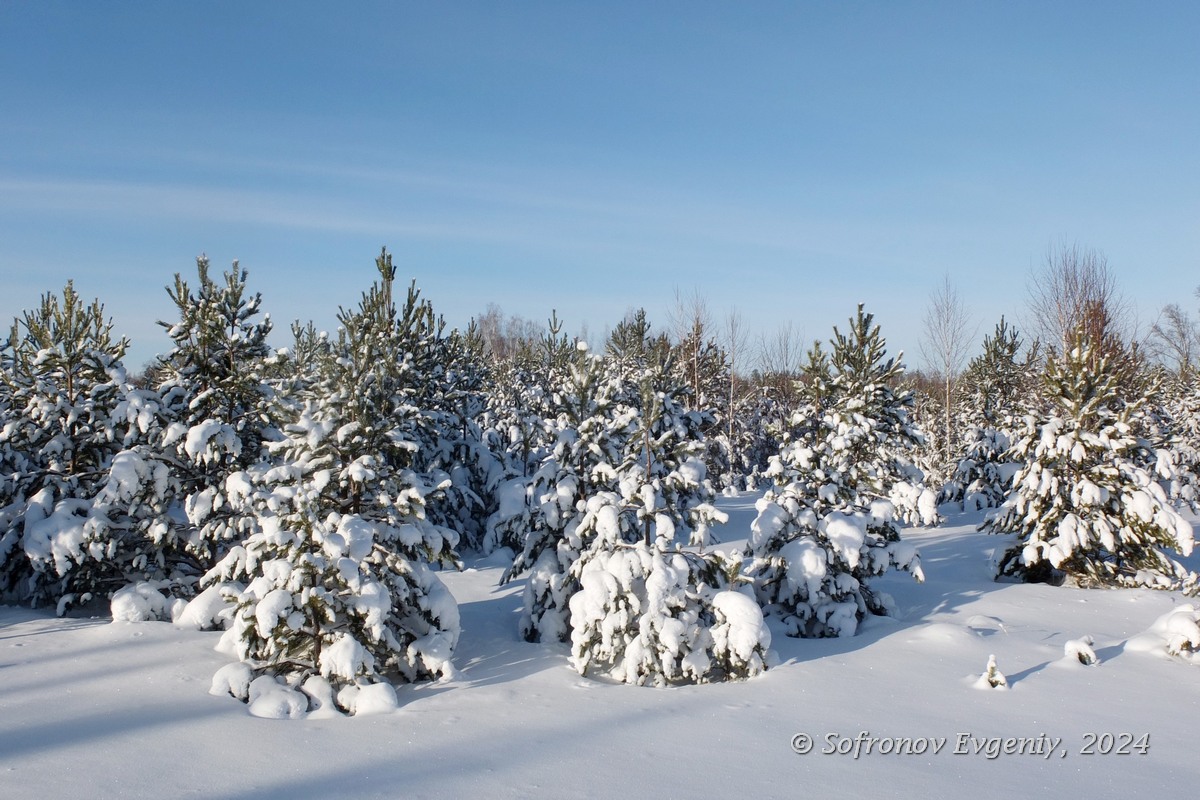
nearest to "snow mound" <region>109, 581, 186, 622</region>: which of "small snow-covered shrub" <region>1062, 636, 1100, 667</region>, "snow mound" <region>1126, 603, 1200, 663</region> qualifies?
"small snow-covered shrub" <region>1062, 636, 1100, 667</region>

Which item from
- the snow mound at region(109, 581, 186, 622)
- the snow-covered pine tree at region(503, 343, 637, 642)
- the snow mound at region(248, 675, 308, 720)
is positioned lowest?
the snow mound at region(248, 675, 308, 720)

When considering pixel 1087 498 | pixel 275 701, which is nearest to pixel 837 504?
pixel 1087 498

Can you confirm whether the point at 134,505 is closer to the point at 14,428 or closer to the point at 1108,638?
the point at 14,428

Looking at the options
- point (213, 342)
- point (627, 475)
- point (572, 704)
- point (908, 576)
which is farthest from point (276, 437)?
point (908, 576)

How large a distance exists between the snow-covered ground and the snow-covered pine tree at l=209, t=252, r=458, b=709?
61 centimetres

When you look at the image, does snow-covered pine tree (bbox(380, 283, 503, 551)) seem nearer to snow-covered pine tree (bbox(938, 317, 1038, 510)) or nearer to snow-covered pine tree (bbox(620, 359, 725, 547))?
snow-covered pine tree (bbox(620, 359, 725, 547))

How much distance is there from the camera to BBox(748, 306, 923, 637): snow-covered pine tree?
9695mm

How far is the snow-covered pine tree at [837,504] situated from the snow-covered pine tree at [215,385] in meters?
7.00

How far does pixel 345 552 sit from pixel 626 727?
3.13 m

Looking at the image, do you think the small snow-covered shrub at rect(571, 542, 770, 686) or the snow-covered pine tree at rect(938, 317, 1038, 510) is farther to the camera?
the snow-covered pine tree at rect(938, 317, 1038, 510)

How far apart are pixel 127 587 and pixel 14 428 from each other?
3.09m

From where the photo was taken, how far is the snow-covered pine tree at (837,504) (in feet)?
31.8

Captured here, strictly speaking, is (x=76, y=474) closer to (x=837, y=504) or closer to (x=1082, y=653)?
(x=837, y=504)

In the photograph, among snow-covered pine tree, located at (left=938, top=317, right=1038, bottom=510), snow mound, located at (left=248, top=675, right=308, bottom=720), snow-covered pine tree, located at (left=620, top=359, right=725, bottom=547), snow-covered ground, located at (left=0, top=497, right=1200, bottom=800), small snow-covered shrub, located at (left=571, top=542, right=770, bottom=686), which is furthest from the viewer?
snow-covered pine tree, located at (left=938, top=317, right=1038, bottom=510)
